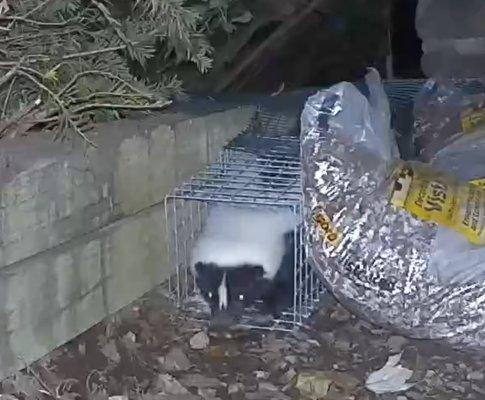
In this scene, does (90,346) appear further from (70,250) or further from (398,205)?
(398,205)

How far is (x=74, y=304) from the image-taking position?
1.39 m

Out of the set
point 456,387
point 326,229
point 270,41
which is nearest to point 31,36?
point 326,229

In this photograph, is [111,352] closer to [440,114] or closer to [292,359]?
[292,359]

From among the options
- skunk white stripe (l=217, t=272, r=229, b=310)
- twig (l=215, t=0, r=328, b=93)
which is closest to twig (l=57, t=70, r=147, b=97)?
skunk white stripe (l=217, t=272, r=229, b=310)

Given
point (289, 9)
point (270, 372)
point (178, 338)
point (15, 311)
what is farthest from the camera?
point (289, 9)

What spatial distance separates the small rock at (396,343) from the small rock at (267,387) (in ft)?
0.68

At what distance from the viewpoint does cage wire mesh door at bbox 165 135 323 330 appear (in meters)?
1.51

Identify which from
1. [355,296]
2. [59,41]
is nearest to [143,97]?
[59,41]

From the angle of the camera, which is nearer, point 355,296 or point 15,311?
point 15,311

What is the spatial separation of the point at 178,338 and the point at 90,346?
0.45ft

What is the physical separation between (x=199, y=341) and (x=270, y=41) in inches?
59.7

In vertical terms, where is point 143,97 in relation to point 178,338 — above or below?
above

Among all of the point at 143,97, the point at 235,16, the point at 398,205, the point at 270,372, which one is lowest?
the point at 270,372

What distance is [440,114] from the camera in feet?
6.21
